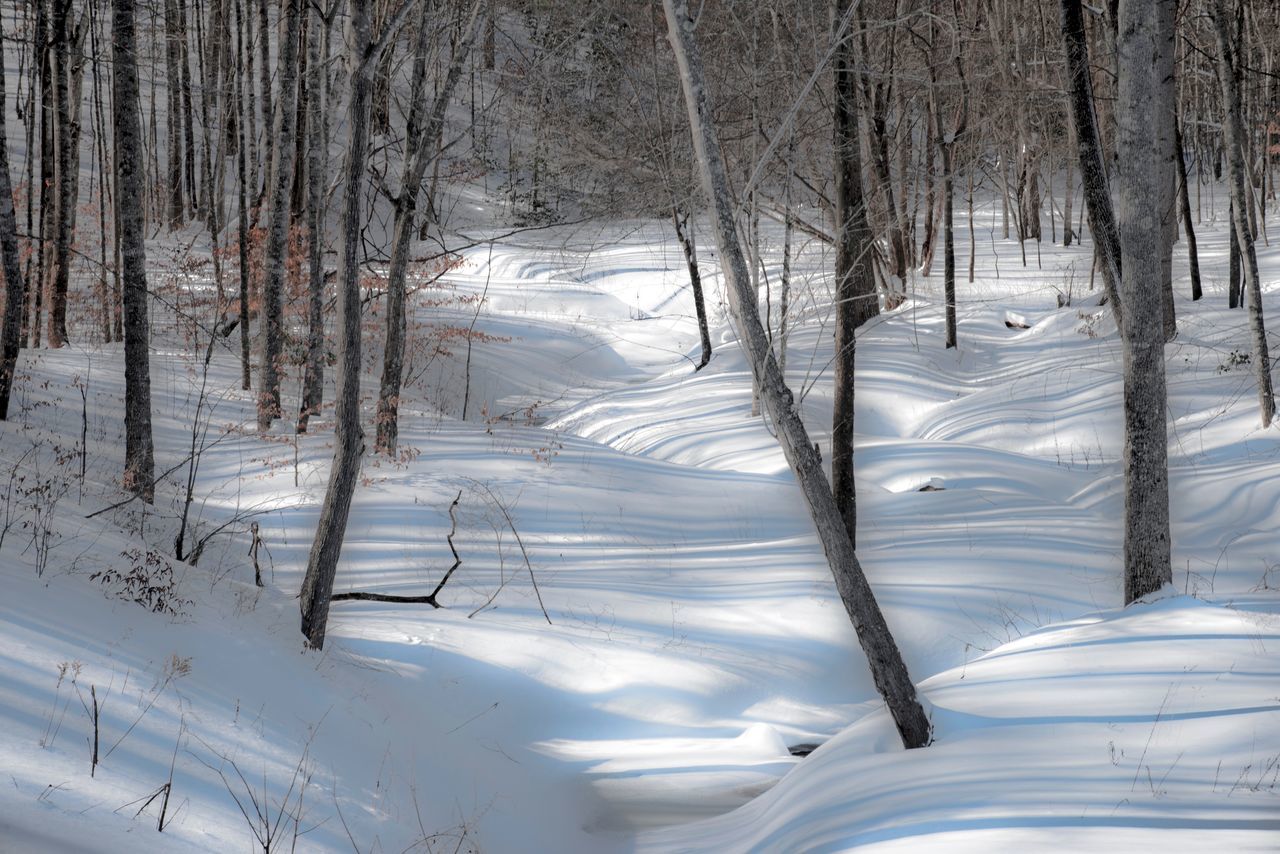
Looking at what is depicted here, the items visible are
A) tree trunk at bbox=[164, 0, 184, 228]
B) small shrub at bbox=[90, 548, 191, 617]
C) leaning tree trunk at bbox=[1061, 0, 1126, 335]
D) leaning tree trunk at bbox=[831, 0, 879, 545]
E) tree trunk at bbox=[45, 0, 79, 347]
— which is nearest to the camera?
small shrub at bbox=[90, 548, 191, 617]

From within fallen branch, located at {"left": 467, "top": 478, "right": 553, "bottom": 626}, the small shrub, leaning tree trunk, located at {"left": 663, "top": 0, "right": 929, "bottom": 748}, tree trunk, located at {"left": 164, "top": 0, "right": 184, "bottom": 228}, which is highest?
tree trunk, located at {"left": 164, "top": 0, "right": 184, "bottom": 228}

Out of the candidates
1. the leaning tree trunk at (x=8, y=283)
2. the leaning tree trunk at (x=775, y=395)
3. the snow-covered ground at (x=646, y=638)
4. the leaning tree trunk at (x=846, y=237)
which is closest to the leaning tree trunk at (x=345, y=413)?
the snow-covered ground at (x=646, y=638)

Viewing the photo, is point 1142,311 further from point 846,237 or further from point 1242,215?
point 1242,215

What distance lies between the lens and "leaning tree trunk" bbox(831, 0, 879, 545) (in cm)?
869

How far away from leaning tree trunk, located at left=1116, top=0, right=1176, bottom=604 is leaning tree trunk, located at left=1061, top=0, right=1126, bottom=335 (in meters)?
0.76

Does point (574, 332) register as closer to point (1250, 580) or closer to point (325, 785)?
point (1250, 580)

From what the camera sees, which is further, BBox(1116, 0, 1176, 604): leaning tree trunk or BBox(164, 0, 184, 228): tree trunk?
BBox(164, 0, 184, 228): tree trunk

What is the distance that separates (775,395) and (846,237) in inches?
152

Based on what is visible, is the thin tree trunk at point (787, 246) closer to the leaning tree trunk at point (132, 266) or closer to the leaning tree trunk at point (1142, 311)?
the leaning tree trunk at point (1142, 311)

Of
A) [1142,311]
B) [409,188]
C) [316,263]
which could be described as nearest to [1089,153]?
[1142,311]

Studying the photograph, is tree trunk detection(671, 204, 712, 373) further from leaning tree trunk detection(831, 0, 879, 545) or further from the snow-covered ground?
leaning tree trunk detection(831, 0, 879, 545)

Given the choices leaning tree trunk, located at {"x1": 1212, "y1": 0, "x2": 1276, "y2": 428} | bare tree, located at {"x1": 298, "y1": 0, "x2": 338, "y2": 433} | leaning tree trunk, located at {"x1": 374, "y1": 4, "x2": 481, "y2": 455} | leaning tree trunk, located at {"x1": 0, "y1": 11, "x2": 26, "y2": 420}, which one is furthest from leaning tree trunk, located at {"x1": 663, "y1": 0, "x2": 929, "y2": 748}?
bare tree, located at {"x1": 298, "y1": 0, "x2": 338, "y2": 433}

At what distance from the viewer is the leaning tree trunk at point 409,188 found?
11.2 meters

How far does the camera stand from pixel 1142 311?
630cm
